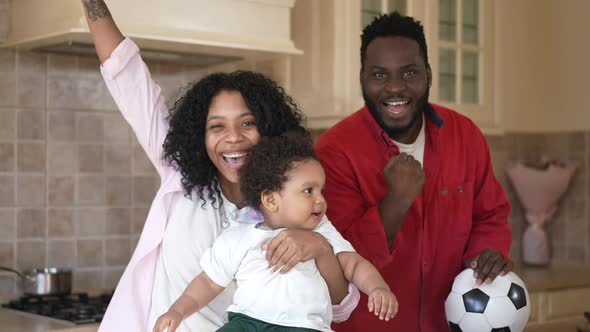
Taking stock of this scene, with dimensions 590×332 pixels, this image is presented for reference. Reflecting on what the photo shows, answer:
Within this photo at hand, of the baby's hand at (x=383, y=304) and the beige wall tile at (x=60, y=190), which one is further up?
the beige wall tile at (x=60, y=190)

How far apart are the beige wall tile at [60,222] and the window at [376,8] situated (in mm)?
1148

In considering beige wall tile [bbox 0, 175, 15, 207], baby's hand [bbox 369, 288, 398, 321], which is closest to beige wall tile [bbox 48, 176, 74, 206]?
beige wall tile [bbox 0, 175, 15, 207]

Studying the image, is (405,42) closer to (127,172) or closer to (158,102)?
(158,102)

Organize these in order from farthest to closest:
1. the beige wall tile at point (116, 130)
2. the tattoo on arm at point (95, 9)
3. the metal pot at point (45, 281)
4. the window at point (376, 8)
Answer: the window at point (376, 8) → the beige wall tile at point (116, 130) → the metal pot at point (45, 281) → the tattoo on arm at point (95, 9)

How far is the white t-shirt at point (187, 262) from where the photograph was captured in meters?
1.80

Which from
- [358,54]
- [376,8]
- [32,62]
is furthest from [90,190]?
[376,8]

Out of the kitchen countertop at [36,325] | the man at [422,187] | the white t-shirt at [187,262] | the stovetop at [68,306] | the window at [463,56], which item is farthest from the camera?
the window at [463,56]

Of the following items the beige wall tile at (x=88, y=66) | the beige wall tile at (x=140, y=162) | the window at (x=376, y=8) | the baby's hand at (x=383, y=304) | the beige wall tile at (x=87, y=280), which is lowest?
the beige wall tile at (x=87, y=280)

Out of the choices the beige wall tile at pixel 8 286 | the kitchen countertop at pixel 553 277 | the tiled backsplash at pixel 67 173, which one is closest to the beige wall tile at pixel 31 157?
the tiled backsplash at pixel 67 173

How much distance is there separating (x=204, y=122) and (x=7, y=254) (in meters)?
1.20

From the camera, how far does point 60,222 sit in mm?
2898

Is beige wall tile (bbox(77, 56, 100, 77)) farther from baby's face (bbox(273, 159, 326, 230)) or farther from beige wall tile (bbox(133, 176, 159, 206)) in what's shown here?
baby's face (bbox(273, 159, 326, 230))

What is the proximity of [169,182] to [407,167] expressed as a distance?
0.50m

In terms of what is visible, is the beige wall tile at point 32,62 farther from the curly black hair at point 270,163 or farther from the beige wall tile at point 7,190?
the curly black hair at point 270,163
